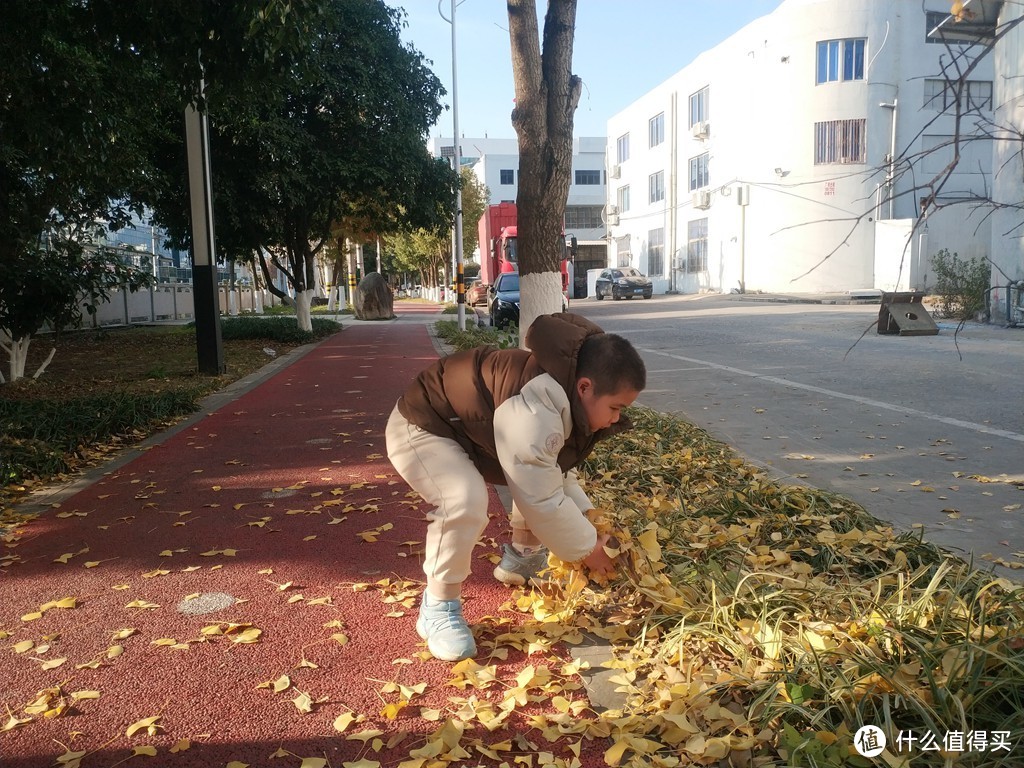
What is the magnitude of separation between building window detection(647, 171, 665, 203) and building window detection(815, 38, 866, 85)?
43.6 feet

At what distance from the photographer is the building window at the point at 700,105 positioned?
40.7 meters

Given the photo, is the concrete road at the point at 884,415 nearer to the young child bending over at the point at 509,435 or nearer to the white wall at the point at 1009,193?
the young child bending over at the point at 509,435

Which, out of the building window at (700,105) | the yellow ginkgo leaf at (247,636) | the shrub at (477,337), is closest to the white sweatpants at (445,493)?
the yellow ginkgo leaf at (247,636)

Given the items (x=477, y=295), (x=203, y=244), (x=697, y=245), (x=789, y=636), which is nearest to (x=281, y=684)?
(x=789, y=636)

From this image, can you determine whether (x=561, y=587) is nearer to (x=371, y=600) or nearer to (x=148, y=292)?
(x=371, y=600)

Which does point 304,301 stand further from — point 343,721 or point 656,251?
point 656,251

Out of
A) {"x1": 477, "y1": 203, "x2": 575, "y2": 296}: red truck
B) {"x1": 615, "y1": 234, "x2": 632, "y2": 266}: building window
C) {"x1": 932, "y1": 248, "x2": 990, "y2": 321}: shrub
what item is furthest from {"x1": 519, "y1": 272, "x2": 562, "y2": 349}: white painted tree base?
{"x1": 615, "y1": 234, "x2": 632, "y2": 266}: building window

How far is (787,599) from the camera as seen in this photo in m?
3.14

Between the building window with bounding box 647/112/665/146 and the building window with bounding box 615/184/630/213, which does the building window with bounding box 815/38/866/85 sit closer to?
the building window with bounding box 647/112/665/146

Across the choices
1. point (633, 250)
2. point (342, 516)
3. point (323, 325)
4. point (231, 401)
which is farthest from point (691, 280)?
point (342, 516)

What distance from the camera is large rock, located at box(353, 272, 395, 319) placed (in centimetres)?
3075

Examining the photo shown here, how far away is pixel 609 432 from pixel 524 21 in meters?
5.08

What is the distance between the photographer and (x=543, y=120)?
7.14m

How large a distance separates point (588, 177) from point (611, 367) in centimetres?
7017
